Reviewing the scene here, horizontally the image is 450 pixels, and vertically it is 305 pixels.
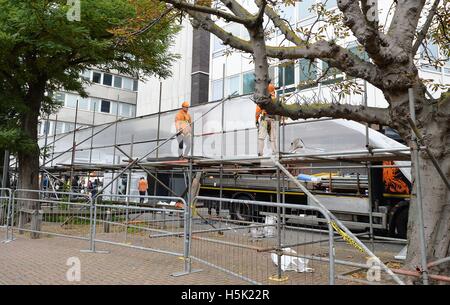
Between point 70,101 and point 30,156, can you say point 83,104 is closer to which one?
point 70,101

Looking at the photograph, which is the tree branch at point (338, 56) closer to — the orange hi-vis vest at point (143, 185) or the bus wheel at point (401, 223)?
the bus wheel at point (401, 223)

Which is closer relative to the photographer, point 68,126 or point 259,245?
point 259,245

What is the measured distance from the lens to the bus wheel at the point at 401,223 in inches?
443

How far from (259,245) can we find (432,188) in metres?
3.75

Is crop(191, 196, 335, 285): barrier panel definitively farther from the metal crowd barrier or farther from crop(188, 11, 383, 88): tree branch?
the metal crowd barrier

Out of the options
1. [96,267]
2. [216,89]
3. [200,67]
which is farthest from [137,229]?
[200,67]

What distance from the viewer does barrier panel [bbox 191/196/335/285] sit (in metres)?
6.49

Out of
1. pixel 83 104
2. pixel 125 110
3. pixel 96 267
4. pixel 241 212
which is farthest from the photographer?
pixel 125 110

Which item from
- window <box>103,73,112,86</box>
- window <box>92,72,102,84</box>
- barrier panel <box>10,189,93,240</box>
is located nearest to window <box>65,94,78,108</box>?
window <box>92,72,102,84</box>

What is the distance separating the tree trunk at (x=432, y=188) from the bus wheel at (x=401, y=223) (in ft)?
19.8

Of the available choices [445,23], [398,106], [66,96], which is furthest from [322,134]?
[66,96]

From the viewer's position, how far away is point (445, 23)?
7961mm

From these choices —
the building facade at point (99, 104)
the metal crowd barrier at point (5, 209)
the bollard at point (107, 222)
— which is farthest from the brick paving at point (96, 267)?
the building facade at point (99, 104)

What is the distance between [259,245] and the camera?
830 centimetres
